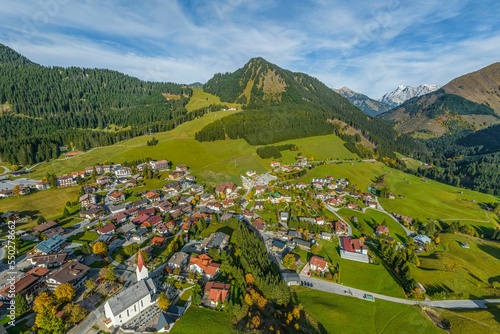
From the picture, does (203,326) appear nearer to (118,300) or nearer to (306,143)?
(118,300)

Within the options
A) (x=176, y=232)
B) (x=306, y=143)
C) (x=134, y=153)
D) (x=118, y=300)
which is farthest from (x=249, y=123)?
(x=118, y=300)

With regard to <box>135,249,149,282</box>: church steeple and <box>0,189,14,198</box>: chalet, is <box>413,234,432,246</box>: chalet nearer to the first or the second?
<box>135,249,149,282</box>: church steeple

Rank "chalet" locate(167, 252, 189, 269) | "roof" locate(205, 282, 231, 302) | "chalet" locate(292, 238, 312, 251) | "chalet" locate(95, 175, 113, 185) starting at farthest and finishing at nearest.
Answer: "chalet" locate(95, 175, 113, 185) → "chalet" locate(292, 238, 312, 251) → "chalet" locate(167, 252, 189, 269) → "roof" locate(205, 282, 231, 302)

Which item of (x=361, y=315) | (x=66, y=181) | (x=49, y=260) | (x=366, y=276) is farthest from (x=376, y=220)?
(x=66, y=181)

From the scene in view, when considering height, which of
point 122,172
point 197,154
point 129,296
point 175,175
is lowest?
point 129,296

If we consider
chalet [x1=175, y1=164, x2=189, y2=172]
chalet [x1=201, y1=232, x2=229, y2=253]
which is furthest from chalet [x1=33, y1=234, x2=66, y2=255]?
chalet [x1=175, y1=164, x2=189, y2=172]

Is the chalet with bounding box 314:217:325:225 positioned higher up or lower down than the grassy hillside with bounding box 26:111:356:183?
lower down

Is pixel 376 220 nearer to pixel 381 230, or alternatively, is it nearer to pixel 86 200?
pixel 381 230
